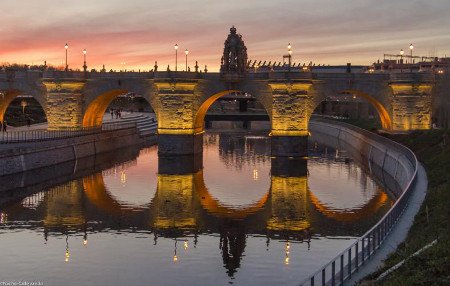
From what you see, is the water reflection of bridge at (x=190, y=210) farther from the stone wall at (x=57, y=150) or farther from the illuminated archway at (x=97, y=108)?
the illuminated archway at (x=97, y=108)

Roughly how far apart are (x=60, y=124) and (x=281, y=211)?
4068cm

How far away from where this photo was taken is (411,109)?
6825cm

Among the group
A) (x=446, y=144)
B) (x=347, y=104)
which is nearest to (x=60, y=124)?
(x=446, y=144)

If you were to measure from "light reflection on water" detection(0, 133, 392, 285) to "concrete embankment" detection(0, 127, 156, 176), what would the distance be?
5.46m

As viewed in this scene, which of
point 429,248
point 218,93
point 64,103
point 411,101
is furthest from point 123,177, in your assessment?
point 429,248

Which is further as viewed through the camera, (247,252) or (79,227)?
(79,227)

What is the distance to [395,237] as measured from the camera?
25891 mm

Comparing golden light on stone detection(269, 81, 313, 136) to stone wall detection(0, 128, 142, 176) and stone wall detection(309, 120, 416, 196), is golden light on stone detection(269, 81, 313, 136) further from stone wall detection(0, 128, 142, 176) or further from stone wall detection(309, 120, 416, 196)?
stone wall detection(0, 128, 142, 176)

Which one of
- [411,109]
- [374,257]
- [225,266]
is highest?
[411,109]

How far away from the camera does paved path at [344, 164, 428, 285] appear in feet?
72.8

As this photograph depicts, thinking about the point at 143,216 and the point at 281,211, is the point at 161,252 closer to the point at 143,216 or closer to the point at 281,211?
the point at 143,216

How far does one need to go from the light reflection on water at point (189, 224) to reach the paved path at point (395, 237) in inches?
174

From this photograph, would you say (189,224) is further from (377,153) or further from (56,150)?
(377,153)

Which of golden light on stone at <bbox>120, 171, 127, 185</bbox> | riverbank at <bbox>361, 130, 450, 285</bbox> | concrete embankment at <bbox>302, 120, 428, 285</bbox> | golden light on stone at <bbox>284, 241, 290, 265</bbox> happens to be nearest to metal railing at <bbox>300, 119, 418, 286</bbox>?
concrete embankment at <bbox>302, 120, 428, 285</bbox>
